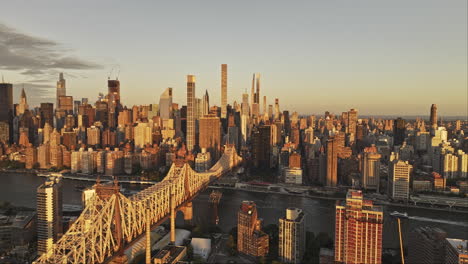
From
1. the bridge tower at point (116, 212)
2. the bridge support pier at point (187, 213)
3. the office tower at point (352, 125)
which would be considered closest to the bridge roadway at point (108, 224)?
the bridge tower at point (116, 212)

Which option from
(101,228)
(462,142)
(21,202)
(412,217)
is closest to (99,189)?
(101,228)

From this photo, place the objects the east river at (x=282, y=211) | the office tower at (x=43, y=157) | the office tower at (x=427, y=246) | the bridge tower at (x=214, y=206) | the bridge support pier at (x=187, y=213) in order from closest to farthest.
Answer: the office tower at (x=427, y=246), the east river at (x=282, y=211), the bridge support pier at (x=187, y=213), the bridge tower at (x=214, y=206), the office tower at (x=43, y=157)

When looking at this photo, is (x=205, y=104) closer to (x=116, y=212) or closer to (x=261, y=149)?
(x=261, y=149)

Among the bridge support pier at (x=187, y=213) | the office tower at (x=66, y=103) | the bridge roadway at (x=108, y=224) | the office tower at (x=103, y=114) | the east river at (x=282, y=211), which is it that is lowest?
the east river at (x=282, y=211)

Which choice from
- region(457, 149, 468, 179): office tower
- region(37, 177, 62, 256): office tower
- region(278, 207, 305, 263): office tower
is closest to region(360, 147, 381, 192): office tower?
region(457, 149, 468, 179): office tower

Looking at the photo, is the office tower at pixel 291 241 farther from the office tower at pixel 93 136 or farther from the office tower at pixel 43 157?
the office tower at pixel 93 136

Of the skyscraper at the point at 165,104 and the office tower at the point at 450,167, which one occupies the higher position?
the skyscraper at the point at 165,104

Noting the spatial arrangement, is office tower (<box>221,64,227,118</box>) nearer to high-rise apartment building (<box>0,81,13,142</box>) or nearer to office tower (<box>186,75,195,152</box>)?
office tower (<box>186,75,195,152</box>)
